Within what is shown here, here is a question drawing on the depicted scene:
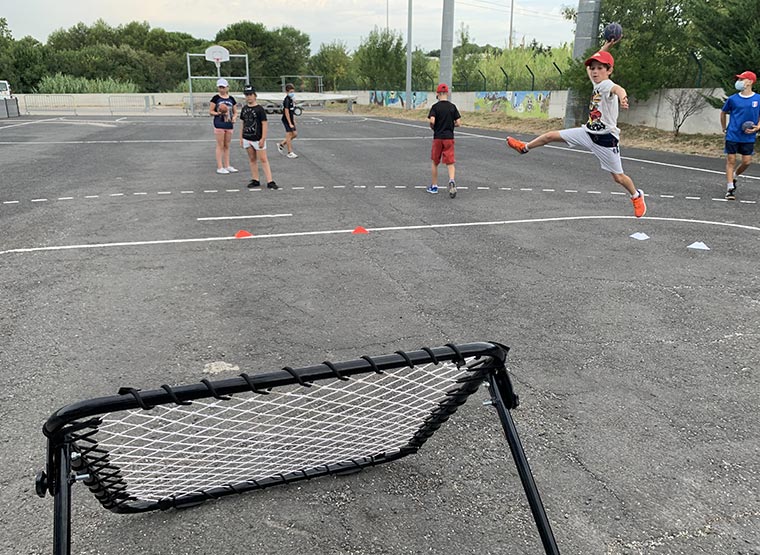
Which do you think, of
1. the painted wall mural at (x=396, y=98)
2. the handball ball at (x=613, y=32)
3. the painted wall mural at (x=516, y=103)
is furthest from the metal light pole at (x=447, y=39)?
the handball ball at (x=613, y=32)

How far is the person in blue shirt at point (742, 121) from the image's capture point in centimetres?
959

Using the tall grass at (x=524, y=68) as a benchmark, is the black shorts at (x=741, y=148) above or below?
below

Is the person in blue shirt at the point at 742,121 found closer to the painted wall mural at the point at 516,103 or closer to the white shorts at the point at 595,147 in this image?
the white shorts at the point at 595,147

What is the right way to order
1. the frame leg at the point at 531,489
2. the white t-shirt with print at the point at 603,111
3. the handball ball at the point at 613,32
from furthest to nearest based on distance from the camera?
the white t-shirt with print at the point at 603,111, the handball ball at the point at 613,32, the frame leg at the point at 531,489

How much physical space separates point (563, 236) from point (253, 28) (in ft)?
275

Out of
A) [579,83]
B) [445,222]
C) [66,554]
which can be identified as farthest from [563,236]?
[579,83]

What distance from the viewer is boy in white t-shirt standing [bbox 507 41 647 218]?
21.8ft

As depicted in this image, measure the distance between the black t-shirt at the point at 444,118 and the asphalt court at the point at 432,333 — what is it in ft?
3.94

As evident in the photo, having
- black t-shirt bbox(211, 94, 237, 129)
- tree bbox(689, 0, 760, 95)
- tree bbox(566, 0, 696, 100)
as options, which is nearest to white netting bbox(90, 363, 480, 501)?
black t-shirt bbox(211, 94, 237, 129)

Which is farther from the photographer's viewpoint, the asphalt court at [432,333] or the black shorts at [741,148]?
the black shorts at [741,148]

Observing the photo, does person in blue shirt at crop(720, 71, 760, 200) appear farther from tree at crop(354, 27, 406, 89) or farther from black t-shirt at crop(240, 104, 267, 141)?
tree at crop(354, 27, 406, 89)

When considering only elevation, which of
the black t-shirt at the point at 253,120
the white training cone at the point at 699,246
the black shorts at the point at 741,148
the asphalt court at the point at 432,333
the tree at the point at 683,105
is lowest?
the asphalt court at the point at 432,333

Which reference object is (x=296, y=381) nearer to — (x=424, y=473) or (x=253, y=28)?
(x=424, y=473)

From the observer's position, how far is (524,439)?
10.6 feet
